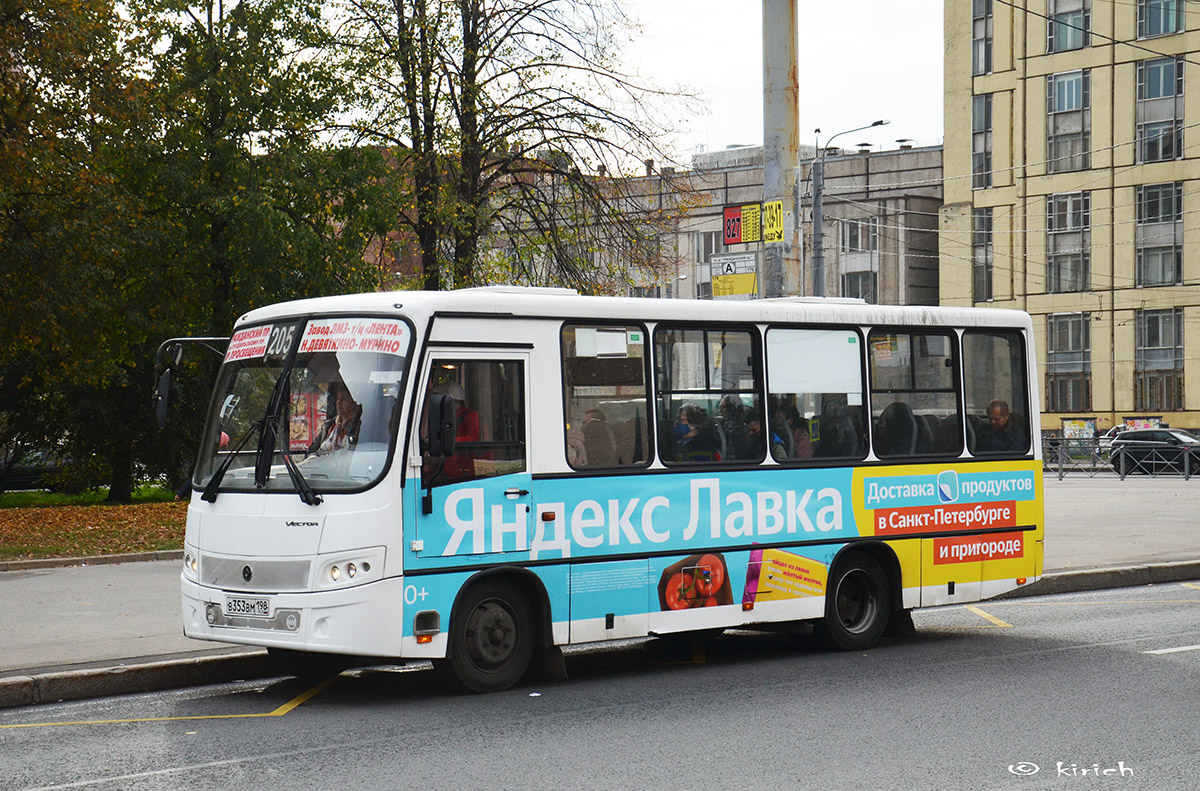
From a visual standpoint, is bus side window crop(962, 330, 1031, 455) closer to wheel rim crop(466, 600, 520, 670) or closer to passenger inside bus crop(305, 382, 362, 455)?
wheel rim crop(466, 600, 520, 670)

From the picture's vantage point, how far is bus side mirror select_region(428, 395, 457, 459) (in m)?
9.00

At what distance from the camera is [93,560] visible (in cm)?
1788

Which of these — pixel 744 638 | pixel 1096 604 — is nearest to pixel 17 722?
pixel 744 638

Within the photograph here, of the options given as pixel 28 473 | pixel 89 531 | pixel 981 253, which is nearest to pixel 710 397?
pixel 89 531

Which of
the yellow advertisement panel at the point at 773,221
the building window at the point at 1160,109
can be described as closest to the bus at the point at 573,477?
the yellow advertisement panel at the point at 773,221

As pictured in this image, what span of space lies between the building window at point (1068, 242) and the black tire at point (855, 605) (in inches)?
2261

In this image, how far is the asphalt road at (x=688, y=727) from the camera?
699 centimetres

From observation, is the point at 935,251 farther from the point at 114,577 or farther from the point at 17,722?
the point at 17,722

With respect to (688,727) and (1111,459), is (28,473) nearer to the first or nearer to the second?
(1111,459)

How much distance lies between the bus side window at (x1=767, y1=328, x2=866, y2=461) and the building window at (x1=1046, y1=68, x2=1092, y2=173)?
57.5m

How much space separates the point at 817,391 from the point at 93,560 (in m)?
10.5

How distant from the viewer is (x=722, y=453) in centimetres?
1085

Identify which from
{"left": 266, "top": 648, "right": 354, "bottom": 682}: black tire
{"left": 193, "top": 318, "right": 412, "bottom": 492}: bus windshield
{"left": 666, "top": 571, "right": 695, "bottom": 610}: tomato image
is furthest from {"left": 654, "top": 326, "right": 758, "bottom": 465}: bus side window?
{"left": 266, "top": 648, "right": 354, "bottom": 682}: black tire

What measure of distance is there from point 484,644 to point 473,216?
1688 centimetres
